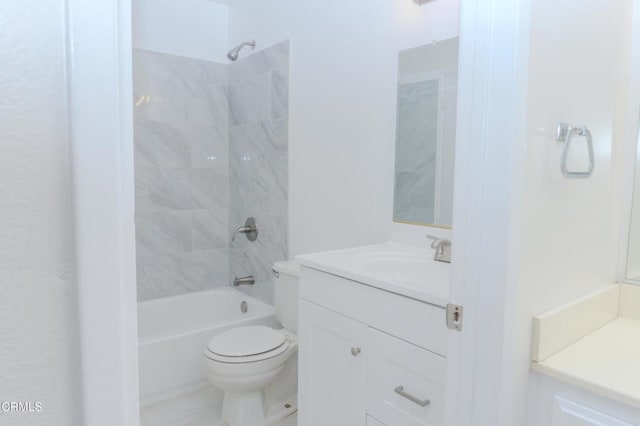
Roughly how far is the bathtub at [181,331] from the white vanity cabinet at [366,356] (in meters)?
0.93

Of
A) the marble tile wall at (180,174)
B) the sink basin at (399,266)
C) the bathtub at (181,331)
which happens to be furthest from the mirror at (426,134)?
the marble tile wall at (180,174)

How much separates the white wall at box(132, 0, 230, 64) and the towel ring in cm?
263

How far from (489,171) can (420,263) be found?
0.82m

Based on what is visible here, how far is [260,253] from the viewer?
2883 millimetres

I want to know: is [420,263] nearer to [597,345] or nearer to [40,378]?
[597,345]

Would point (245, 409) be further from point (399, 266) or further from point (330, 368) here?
point (399, 266)

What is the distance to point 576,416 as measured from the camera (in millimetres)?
1014

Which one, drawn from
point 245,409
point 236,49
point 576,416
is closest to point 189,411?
point 245,409

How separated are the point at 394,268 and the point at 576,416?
0.82m

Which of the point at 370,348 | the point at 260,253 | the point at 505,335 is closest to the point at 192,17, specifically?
the point at 260,253

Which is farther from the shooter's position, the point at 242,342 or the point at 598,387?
the point at 242,342

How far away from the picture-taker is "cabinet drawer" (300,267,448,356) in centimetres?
121

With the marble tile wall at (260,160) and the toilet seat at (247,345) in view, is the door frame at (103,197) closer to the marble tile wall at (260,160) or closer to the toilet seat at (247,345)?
the toilet seat at (247,345)

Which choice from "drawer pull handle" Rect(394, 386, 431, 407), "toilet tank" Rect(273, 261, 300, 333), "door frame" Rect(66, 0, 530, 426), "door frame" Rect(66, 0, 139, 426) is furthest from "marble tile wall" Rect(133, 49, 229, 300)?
"door frame" Rect(66, 0, 139, 426)
